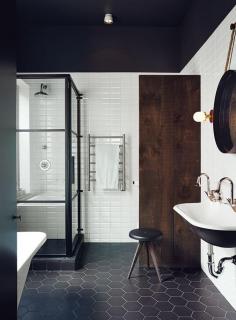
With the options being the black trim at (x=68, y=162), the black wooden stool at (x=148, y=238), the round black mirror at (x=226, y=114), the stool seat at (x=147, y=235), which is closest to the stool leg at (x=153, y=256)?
the black wooden stool at (x=148, y=238)

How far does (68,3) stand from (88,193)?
7.64 ft

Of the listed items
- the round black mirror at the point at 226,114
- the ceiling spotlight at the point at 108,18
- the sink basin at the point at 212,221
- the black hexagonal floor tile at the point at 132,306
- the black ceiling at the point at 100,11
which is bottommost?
the black hexagonal floor tile at the point at 132,306

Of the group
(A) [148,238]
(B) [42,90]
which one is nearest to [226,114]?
(A) [148,238]

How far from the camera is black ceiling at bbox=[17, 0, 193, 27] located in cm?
311

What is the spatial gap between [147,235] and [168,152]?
2.86 feet

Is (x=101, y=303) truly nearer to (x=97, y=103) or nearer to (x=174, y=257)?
(x=174, y=257)

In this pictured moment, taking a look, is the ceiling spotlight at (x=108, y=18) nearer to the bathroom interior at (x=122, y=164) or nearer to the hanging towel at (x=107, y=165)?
the bathroom interior at (x=122, y=164)

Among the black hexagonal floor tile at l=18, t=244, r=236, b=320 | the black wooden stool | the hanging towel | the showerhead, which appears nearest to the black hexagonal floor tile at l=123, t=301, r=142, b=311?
the black hexagonal floor tile at l=18, t=244, r=236, b=320

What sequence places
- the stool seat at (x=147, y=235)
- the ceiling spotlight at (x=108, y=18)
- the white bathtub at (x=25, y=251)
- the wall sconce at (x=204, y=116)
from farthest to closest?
1. the ceiling spotlight at (x=108, y=18)
2. the stool seat at (x=147, y=235)
3. the wall sconce at (x=204, y=116)
4. the white bathtub at (x=25, y=251)

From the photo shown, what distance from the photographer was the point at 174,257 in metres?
2.89

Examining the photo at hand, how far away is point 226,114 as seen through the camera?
2.18 metres

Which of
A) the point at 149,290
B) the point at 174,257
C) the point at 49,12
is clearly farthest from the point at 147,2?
the point at 149,290

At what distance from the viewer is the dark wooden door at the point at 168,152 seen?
2850mm

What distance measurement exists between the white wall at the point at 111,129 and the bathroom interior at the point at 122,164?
0.04ft
